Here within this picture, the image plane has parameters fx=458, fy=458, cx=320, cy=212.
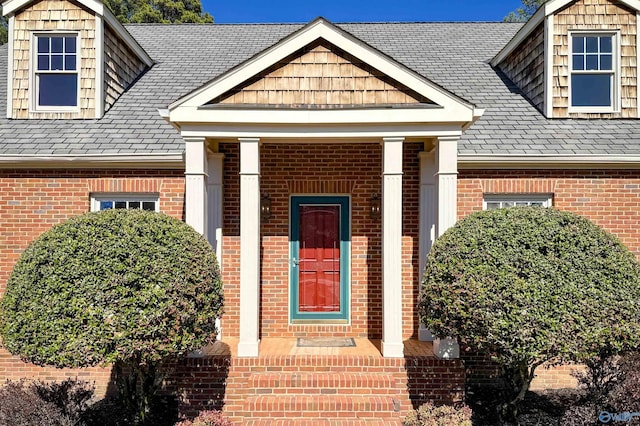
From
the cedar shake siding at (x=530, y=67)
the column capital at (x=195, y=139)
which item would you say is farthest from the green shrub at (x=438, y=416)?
the cedar shake siding at (x=530, y=67)

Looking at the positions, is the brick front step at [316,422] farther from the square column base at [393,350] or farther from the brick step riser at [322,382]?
the square column base at [393,350]

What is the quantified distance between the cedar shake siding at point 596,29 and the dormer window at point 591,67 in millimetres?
171

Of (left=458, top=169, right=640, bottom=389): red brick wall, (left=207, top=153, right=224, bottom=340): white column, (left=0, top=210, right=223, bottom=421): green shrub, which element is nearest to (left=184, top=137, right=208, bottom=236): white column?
(left=0, top=210, right=223, bottom=421): green shrub

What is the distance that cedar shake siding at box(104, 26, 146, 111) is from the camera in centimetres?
862

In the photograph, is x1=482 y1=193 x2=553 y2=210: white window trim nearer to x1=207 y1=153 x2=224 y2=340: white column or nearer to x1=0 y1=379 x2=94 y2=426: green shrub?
x1=207 y1=153 x2=224 y2=340: white column

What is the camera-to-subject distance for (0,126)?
8.16 metres

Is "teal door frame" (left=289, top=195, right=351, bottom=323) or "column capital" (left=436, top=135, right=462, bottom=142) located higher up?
"column capital" (left=436, top=135, right=462, bottom=142)

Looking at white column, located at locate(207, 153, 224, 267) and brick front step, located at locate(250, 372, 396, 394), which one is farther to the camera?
white column, located at locate(207, 153, 224, 267)

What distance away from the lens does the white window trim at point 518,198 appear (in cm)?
759

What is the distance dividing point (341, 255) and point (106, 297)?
159 inches

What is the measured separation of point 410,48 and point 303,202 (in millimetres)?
5140

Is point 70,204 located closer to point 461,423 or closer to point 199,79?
point 199,79

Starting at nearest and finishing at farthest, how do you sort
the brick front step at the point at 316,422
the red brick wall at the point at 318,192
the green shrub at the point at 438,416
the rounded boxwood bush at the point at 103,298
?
the rounded boxwood bush at the point at 103,298, the green shrub at the point at 438,416, the brick front step at the point at 316,422, the red brick wall at the point at 318,192

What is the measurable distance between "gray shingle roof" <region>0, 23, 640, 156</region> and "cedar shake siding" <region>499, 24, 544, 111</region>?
214mm
